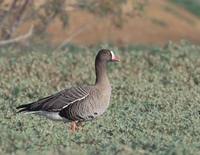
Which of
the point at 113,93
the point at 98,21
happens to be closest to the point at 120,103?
the point at 113,93

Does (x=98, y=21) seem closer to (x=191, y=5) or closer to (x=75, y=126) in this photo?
(x=75, y=126)

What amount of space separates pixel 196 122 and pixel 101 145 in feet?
8.49

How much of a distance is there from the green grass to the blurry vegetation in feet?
139

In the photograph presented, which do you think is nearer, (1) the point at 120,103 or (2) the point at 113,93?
(1) the point at 120,103

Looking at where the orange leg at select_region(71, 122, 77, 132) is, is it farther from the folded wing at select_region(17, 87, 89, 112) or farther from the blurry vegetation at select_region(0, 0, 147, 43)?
the blurry vegetation at select_region(0, 0, 147, 43)

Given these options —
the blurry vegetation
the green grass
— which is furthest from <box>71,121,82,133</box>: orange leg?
the green grass

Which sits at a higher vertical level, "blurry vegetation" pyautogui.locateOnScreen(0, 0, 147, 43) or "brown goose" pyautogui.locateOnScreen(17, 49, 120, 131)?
"blurry vegetation" pyautogui.locateOnScreen(0, 0, 147, 43)

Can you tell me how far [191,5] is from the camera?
77.1 m

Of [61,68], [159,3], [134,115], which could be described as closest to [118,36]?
[159,3]

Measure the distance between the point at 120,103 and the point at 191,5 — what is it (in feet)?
198

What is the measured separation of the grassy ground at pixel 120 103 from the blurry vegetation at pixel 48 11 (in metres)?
2.29

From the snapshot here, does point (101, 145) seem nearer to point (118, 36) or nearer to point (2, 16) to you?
point (2, 16)

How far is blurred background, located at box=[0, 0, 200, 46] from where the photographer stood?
1147 inches

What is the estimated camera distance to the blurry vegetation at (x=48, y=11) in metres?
28.7
